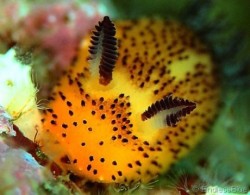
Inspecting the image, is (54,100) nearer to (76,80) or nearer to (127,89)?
(76,80)

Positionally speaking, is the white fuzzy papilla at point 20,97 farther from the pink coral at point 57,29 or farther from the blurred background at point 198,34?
the pink coral at point 57,29

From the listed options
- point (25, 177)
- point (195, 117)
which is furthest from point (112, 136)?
point (195, 117)

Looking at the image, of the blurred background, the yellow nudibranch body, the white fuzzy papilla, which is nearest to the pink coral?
the blurred background

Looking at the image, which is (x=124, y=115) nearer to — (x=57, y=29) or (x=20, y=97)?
(x=20, y=97)

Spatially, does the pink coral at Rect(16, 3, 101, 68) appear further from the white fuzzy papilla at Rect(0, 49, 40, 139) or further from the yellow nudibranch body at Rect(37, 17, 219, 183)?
the white fuzzy papilla at Rect(0, 49, 40, 139)

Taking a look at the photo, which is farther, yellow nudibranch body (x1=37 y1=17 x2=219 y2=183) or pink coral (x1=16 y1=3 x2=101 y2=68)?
pink coral (x1=16 y1=3 x2=101 y2=68)

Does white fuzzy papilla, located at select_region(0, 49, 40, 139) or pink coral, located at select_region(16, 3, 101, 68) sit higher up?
pink coral, located at select_region(16, 3, 101, 68)

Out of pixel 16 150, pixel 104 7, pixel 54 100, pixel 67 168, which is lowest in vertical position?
pixel 67 168
